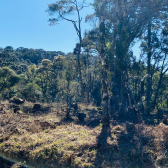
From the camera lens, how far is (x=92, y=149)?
21.3 feet

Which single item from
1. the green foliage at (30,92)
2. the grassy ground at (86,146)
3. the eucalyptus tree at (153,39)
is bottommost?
the grassy ground at (86,146)

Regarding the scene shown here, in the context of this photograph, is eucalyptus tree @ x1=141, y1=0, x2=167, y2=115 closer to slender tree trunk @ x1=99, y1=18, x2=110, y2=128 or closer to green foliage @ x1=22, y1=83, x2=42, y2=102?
slender tree trunk @ x1=99, y1=18, x2=110, y2=128

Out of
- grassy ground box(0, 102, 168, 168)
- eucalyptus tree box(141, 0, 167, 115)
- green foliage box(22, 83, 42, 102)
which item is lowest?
grassy ground box(0, 102, 168, 168)

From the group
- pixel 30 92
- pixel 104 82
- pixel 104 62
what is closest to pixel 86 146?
pixel 104 82

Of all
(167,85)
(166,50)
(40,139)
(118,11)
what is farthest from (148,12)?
(40,139)

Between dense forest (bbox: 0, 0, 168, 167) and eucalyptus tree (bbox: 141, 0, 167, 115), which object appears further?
eucalyptus tree (bbox: 141, 0, 167, 115)

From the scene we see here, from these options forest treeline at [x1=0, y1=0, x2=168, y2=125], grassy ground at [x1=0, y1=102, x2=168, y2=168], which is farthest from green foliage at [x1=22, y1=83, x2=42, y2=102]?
grassy ground at [x1=0, y1=102, x2=168, y2=168]

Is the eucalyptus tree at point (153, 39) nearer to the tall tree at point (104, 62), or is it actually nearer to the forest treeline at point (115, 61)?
the forest treeline at point (115, 61)

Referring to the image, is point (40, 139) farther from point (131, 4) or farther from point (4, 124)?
point (131, 4)

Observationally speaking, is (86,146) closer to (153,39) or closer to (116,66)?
(116,66)

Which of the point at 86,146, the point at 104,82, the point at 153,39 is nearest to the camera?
the point at 86,146

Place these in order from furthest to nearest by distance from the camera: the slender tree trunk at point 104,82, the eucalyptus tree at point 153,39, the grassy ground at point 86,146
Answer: the eucalyptus tree at point 153,39
the slender tree trunk at point 104,82
the grassy ground at point 86,146

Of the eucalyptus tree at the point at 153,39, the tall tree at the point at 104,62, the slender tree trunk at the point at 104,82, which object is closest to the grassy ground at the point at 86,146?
the slender tree trunk at the point at 104,82

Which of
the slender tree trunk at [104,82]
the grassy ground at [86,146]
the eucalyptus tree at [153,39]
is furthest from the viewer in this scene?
the eucalyptus tree at [153,39]
